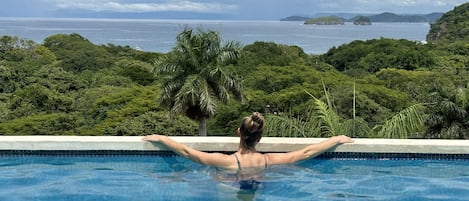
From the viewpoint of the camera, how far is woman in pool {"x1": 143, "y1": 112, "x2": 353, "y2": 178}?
4.60m

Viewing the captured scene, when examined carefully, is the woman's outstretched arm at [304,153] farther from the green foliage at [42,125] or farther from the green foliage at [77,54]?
the green foliage at [77,54]

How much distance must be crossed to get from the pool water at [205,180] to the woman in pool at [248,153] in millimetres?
130

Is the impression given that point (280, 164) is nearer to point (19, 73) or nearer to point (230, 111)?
point (230, 111)

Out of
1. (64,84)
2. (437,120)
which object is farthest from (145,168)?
(64,84)

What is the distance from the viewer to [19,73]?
49.8 metres

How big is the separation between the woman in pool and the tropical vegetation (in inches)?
72.4

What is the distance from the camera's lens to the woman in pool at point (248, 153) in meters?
4.60

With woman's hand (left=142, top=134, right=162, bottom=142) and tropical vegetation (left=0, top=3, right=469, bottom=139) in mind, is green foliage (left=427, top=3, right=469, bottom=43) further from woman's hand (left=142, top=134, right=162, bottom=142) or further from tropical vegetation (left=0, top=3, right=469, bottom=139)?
woman's hand (left=142, top=134, right=162, bottom=142)

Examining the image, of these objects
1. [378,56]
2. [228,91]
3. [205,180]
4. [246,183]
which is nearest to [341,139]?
[246,183]

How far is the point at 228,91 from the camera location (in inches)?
670

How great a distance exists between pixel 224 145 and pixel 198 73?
33.5ft

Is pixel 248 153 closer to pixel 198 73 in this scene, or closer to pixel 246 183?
pixel 246 183

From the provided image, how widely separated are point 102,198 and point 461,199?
3.33 meters

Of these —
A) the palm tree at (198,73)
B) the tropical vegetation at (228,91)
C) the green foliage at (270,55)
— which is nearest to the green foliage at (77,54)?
the tropical vegetation at (228,91)
